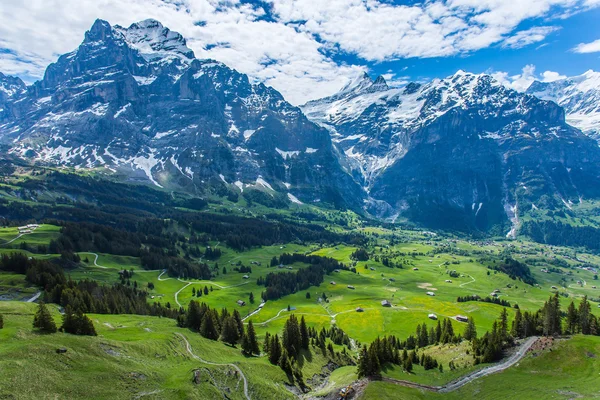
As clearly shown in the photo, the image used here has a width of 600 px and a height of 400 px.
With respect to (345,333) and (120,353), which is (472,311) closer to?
(345,333)

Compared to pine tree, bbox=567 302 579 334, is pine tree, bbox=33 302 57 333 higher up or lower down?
higher up

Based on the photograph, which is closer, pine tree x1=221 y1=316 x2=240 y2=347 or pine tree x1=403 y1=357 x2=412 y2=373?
pine tree x1=403 y1=357 x2=412 y2=373

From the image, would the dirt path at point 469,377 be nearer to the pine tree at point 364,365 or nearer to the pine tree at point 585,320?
the pine tree at point 364,365

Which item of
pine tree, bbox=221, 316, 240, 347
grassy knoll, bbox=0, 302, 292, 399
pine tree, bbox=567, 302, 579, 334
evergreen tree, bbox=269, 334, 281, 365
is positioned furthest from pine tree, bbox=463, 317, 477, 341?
pine tree, bbox=221, 316, 240, 347

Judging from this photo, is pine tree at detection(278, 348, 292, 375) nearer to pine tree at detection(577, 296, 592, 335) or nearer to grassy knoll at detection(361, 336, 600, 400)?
grassy knoll at detection(361, 336, 600, 400)

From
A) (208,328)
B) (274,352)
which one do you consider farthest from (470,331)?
(208,328)

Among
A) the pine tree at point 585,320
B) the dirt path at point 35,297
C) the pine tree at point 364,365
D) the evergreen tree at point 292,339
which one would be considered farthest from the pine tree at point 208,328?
the pine tree at point 585,320

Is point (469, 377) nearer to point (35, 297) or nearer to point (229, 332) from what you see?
point (229, 332)

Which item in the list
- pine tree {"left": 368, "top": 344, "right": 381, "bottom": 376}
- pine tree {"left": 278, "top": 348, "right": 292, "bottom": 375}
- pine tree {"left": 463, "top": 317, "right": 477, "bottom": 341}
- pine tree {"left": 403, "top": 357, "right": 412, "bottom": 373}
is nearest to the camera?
pine tree {"left": 368, "top": 344, "right": 381, "bottom": 376}

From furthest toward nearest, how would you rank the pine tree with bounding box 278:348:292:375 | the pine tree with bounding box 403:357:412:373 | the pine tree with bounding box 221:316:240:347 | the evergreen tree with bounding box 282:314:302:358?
the pine tree with bounding box 221:316:240:347
the evergreen tree with bounding box 282:314:302:358
the pine tree with bounding box 278:348:292:375
the pine tree with bounding box 403:357:412:373
